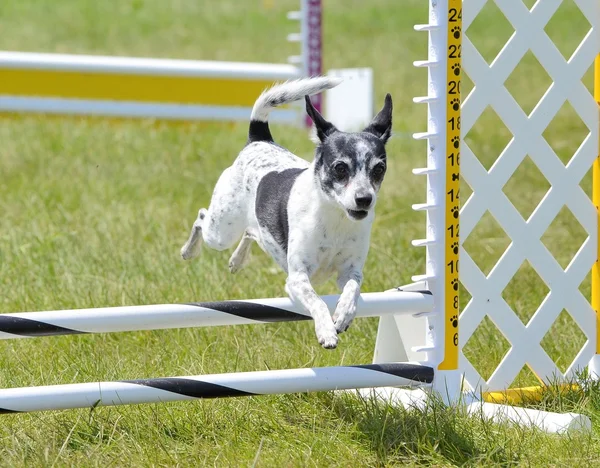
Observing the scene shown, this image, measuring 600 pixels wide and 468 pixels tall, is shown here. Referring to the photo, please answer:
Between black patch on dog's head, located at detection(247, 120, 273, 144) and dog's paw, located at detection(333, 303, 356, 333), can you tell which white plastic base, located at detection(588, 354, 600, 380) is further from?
black patch on dog's head, located at detection(247, 120, 273, 144)

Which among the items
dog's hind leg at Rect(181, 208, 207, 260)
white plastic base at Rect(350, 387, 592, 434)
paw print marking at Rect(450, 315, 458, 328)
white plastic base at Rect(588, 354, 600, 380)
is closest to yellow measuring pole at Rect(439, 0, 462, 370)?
paw print marking at Rect(450, 315, 458, 328)

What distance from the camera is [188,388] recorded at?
3.06 meters

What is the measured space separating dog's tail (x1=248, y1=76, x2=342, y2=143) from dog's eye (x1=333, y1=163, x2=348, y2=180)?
45 cm

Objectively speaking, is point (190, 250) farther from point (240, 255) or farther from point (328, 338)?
point (328, 338)

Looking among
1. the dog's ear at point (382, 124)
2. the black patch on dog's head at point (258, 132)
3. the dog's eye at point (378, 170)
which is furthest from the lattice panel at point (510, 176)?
the black patch on dog's head at point (258, 132)

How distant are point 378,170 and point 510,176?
688 mm

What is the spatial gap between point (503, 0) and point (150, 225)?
119 inches

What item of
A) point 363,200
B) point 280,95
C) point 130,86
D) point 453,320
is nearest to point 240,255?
point 280,95

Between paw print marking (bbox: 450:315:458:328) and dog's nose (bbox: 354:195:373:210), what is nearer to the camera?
dog's nose (bbox: 354:195:373:210)

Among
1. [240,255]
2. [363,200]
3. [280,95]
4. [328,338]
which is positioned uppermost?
[280,95]

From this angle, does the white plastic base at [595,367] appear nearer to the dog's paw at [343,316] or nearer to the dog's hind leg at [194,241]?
the dog's paw at [343,316]

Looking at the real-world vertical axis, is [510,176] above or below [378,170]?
below

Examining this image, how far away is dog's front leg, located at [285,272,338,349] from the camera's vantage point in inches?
118

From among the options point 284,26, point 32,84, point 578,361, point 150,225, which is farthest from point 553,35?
point 578,361
